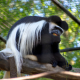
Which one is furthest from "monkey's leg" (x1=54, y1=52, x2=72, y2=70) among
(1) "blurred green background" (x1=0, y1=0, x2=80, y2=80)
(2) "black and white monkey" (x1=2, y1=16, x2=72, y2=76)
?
(1) "blurred green background" (x1=0, y1=0, x2=80, y2=80)

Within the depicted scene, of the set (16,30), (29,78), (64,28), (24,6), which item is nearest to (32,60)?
(16,30)

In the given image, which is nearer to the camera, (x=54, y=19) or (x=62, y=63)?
(x=62, y=63)

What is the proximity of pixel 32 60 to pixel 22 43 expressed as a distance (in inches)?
9.4

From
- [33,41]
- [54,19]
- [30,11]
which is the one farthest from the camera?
[30,11]

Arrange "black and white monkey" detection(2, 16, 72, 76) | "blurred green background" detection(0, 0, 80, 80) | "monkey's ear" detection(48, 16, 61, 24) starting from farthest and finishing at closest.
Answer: "blurred green background" detection(0, 0, 80, 80)
"monkey's ear" detection(48, 16, 61, 24)
"black and white monkey" detection(2, 16, 72, 76)

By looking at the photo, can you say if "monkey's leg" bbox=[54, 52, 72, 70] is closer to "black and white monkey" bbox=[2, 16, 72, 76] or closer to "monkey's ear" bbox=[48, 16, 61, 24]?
"black and white monkey" bbox=[2, 16, 72, 76]

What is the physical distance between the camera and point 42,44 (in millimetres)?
1479

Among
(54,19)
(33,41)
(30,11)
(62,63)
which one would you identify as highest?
(30,11)

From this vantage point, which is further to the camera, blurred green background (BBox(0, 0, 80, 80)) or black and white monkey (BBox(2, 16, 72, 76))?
blurred green background (BBox(0, 0, 80, 80))

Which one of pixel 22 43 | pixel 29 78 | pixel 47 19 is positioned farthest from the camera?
pixel 47 19

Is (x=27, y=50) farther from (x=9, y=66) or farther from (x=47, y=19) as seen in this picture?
(x=47, y=19)

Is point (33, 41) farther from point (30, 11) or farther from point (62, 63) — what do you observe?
point (30, 11)

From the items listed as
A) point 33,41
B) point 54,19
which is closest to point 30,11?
point 54,19

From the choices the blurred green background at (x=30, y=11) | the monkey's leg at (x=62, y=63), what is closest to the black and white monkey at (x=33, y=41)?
the monkey's leg at (x=62, y=63)
